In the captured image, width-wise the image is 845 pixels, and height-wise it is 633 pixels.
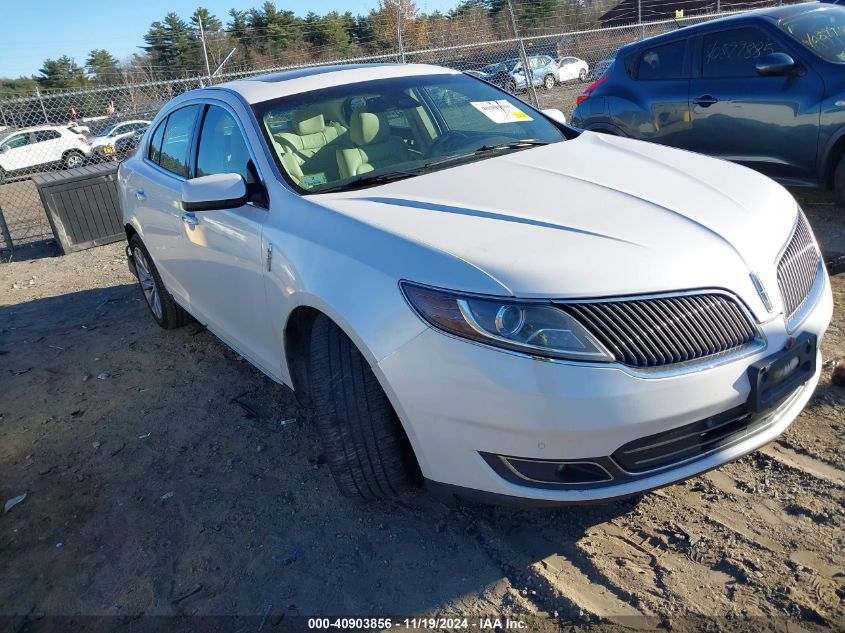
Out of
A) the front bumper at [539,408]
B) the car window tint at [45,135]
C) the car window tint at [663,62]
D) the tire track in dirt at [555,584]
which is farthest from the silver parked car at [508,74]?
the car window tint at [45,135]

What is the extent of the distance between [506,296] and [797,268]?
1219 mm

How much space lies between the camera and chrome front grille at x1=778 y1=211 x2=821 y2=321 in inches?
93.6

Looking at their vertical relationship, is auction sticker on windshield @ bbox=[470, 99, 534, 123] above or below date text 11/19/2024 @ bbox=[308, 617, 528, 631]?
above

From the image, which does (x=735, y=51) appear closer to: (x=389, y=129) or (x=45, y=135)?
(x=389, y=129)

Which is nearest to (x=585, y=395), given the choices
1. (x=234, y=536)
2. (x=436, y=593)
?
(x=436, y=593)

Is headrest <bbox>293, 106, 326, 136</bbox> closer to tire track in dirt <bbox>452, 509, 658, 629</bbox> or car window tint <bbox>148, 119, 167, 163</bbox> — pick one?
car window tint <bbox>148, 119, 167, 163</bbox>

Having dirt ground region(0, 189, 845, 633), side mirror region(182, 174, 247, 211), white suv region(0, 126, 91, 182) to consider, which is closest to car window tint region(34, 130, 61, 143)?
white suv region(0, 126, 91, 182)

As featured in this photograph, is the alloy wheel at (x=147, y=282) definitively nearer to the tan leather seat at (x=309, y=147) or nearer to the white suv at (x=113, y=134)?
the tan leather seat at (x=309, y=147)

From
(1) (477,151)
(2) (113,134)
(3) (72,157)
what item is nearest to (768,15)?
(1) (477,151)

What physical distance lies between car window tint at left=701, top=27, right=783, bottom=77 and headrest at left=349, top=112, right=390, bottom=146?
12.9 feet

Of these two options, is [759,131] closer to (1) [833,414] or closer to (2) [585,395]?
(1) [833,414]

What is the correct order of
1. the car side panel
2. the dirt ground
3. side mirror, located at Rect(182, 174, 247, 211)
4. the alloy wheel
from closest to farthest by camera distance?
the dirt ground < side mirror, located at Rect(182, 174, 247, 211) < the alloy wheel < the car side panel

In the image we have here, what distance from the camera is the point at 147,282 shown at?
5.33 metres

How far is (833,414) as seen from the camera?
3.02m
